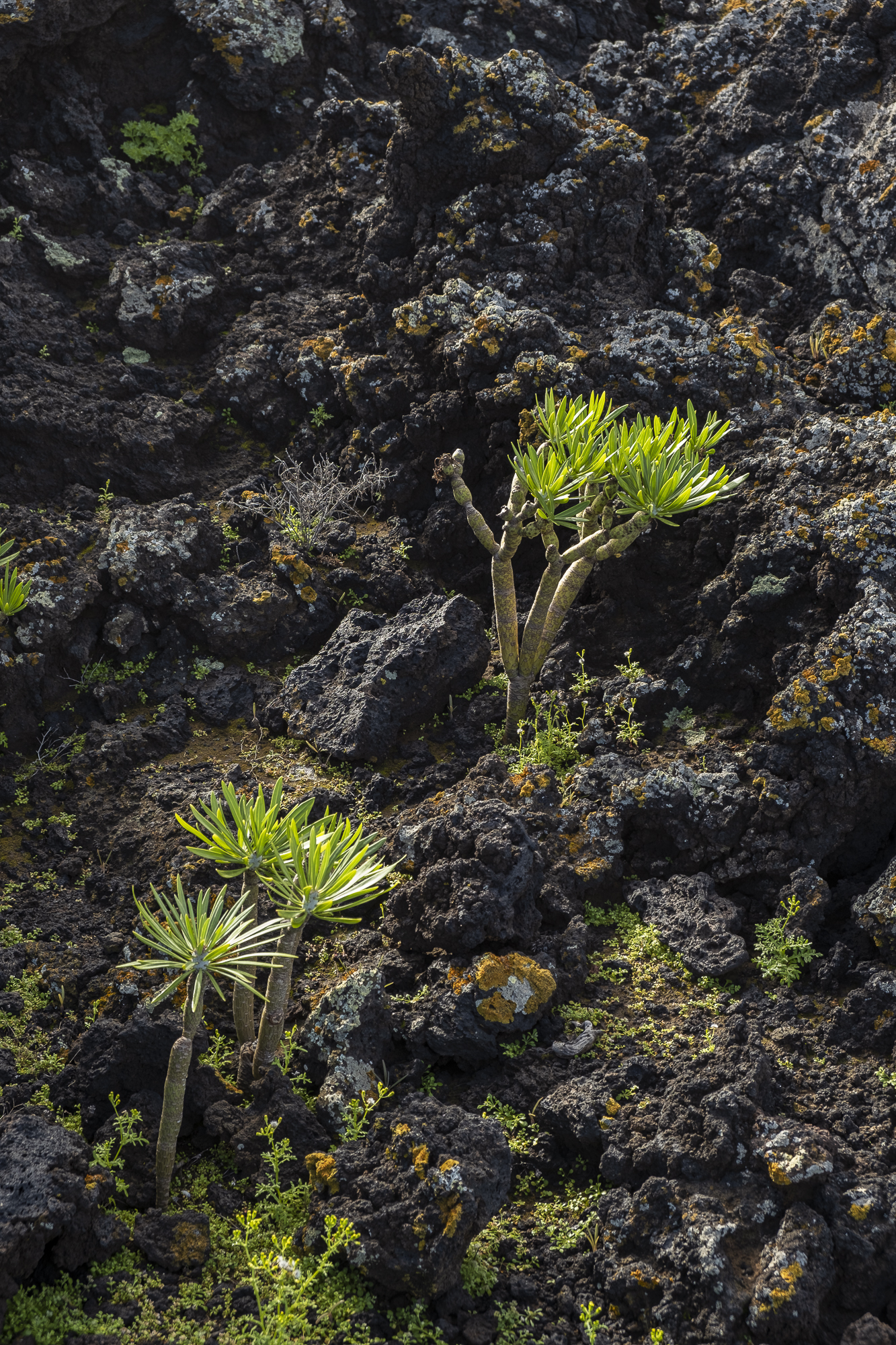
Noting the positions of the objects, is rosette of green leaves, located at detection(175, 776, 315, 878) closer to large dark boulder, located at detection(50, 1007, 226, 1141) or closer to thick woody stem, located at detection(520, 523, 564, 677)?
large dark boulder, located at detection(50, 1007, 226, 1141)

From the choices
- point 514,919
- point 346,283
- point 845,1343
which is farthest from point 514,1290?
point 346,283

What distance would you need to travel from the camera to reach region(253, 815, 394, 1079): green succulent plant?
3684 millimetres

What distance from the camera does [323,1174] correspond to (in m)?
3.61

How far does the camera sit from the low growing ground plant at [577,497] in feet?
16.8

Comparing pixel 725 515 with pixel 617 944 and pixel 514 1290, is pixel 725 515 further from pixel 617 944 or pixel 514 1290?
pixel 514 1290

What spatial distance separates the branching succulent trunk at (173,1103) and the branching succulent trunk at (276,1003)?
1.18ft

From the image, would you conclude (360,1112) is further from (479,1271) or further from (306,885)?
(306,885)

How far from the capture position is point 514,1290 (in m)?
3.49

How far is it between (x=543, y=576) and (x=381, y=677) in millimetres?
1141

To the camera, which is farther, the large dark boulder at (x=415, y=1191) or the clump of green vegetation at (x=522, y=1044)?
the clump of green vegetation at (x=522, y=1044)

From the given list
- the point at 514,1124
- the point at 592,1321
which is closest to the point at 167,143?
the point at 514,1124

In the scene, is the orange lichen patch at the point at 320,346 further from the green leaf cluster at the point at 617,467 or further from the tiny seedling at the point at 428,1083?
the tiny seedling at the point at 428,1083

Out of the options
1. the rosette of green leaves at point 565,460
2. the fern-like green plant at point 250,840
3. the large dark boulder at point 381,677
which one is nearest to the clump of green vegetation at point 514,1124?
the fern-like green plant at point 250,840

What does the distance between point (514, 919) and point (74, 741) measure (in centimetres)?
301
